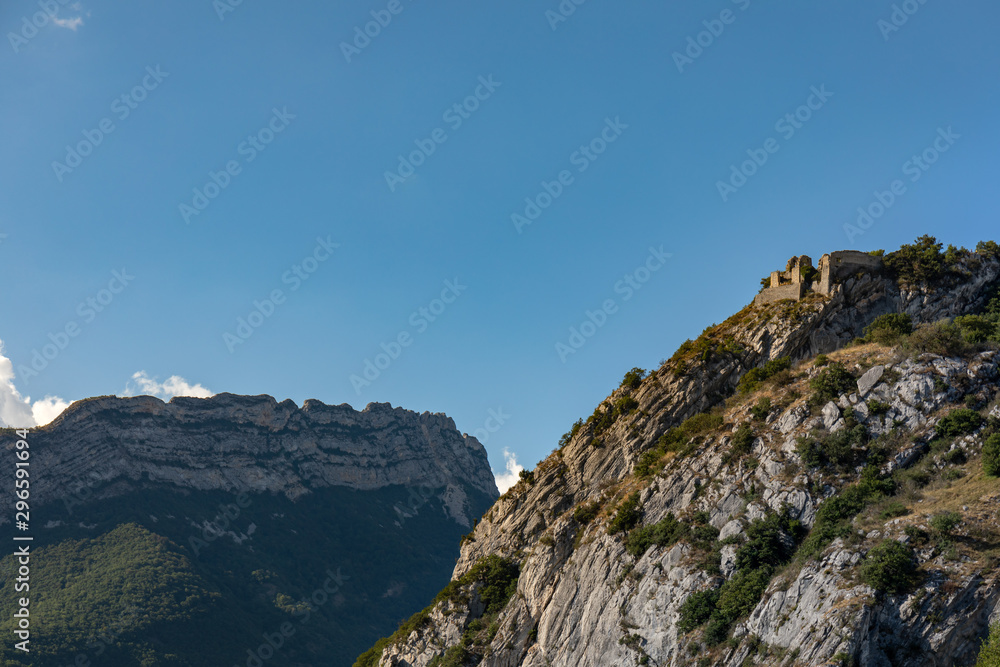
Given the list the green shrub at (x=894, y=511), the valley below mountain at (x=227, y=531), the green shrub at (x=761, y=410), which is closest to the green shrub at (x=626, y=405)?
the green shrub at (x=761, y=410)

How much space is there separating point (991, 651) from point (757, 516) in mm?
11404

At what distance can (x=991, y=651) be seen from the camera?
24.1 meters

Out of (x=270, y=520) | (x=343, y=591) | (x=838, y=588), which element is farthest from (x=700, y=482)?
(x=270, y=520)

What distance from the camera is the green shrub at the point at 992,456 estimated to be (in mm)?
30516

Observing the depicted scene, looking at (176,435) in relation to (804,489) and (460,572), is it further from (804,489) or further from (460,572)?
(804,489)

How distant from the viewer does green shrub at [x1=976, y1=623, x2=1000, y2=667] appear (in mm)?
23781

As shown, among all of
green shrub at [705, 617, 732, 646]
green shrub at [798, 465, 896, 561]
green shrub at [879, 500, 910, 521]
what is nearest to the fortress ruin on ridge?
green shrub at [798, 465, 896, 561]

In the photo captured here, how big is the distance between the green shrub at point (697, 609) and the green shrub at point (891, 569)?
703cm

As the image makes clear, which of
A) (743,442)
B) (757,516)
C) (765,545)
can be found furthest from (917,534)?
(743,442)

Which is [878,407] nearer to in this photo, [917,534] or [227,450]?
[917,534]

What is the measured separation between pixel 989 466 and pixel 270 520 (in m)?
146

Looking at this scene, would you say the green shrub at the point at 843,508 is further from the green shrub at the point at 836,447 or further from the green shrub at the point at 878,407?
the green shrub at the point at 878,407

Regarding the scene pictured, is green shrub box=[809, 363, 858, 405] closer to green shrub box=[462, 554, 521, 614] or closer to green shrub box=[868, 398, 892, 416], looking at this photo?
green shrub box=[868, 398, 892, 416]

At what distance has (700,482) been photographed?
39.0m
